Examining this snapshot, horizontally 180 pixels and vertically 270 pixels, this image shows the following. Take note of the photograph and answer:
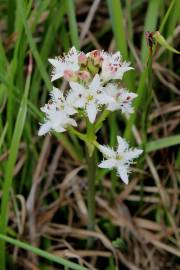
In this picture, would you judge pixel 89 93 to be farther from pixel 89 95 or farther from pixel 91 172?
pixel 91 172

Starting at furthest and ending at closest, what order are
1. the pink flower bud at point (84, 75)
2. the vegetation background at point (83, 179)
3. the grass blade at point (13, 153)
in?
1. the vegetation background at point (83, 179)
2. the grass blade at point (13, 153)
3. the pink flower bud at point (84, 75)

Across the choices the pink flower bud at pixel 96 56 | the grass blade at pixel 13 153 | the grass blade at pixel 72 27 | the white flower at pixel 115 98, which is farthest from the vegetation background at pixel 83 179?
the pink flower bud at pixel 96 56

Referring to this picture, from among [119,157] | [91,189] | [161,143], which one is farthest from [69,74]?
[161,143]

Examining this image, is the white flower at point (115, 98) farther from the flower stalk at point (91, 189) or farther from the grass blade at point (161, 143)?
the grass blade at point (161, 143)

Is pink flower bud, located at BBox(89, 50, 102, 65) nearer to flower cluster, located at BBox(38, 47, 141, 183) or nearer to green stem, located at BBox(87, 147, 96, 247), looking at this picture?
flower cluster, located at BBox(38, 47, 141, 183)

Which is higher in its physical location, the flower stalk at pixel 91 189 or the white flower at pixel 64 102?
the white flower at pixel 64 102

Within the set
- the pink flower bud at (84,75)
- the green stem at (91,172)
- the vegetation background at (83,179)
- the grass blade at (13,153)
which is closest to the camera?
the pink flower bud at (84,75)

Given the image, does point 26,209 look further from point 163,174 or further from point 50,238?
point 163,174
